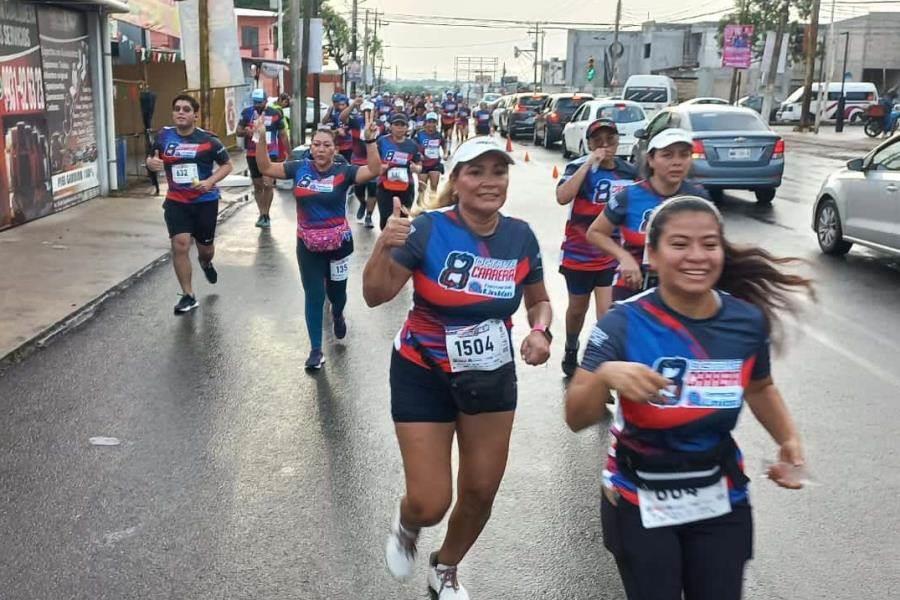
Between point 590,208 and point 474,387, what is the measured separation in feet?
10.8

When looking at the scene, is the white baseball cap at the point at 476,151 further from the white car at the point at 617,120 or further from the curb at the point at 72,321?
the white car at the point at 617,120

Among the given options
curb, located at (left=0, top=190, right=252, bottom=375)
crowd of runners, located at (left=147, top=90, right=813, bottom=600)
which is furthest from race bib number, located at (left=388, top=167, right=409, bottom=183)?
crowd of runners, located at (left=147, top=90, right=813, bottom=600)

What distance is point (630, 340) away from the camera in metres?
2.68

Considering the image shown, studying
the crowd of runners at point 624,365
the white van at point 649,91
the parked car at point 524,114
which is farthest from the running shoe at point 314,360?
the parked car at point 524,114

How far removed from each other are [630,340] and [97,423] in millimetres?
4257

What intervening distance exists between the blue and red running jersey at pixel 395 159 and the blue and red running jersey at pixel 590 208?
5.26 metres

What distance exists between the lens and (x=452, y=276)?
137 inches

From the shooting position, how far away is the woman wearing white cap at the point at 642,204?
202 inches

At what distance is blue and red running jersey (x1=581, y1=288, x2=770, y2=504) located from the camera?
8.73ft

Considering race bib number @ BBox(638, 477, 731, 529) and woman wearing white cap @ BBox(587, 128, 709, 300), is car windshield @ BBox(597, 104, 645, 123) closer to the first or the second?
woman wearing white cap @ BBox(587, 128, 709, 300)

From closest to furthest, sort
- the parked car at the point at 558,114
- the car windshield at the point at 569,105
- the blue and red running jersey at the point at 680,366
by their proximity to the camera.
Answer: the blue and red running jersey at the point at 680,366 → the parked car at the point at 558,114 → the car windshield at the point at 569,105

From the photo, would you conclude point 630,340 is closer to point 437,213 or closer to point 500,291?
point 500,291

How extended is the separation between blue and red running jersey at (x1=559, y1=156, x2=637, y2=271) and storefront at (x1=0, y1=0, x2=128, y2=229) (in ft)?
30.0

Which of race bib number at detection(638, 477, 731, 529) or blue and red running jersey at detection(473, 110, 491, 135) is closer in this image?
race bib number at detection(638, 477, 731, 529)
